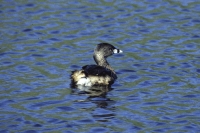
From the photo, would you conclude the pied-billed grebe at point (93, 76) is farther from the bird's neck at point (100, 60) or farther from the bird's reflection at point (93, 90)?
the bird's neck at point (100, 60)

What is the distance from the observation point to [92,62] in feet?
64.9

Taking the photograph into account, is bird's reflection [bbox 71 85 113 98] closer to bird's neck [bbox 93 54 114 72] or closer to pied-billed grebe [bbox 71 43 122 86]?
pied-billed grebe [bbox 71 43 122 86]

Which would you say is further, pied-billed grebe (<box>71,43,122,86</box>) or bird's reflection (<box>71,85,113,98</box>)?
pied-billed grebe (<box>71,43,122,86</box>)

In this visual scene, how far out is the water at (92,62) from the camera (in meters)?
14.7

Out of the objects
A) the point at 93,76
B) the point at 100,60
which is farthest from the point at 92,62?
the point at 93,76

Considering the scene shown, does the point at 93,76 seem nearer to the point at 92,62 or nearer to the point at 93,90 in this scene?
the point at 93,90

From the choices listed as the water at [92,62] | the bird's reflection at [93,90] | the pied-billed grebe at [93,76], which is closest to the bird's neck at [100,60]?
the water at [92,62]

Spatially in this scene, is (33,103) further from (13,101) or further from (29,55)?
(29,55)

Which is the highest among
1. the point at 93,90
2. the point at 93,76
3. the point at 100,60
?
the point at 100,60

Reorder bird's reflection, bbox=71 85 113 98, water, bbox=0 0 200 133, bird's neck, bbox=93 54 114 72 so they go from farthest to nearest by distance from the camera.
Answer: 1. bird's neck, bbox=93 54 114 72
2. bird's reflection, bbox=71 85 113 98
3. water, bbox=0 0 200 133

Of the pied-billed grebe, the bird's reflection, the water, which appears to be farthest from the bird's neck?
the bird's reflection

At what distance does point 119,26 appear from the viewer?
22547 mm

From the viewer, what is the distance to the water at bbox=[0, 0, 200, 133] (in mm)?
14727

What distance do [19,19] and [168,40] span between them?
5341 millimetres
